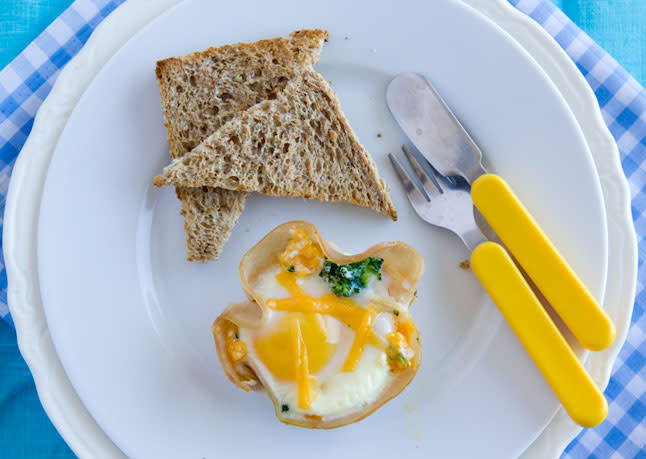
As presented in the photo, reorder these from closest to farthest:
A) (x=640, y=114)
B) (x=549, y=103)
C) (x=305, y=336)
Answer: (x=305, y=336) → (x=549, y=103) → (x=640, y=114)

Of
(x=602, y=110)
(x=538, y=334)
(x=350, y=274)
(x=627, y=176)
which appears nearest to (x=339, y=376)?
(x=350, y=274)

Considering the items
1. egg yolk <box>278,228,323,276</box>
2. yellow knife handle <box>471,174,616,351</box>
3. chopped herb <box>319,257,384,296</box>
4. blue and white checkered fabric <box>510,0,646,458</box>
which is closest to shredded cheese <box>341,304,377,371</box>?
chopped herb <box>319,257,384,296</box>

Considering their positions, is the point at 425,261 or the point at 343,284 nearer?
the point at 343,284

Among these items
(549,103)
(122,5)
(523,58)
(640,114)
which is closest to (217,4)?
(122,5)

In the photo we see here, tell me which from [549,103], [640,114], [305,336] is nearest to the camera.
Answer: [305,336]

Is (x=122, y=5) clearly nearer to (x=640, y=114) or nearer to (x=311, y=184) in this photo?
(x=311, y=184)

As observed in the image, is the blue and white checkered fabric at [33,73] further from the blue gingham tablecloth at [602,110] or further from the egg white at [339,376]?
the egg white at [339,376]
